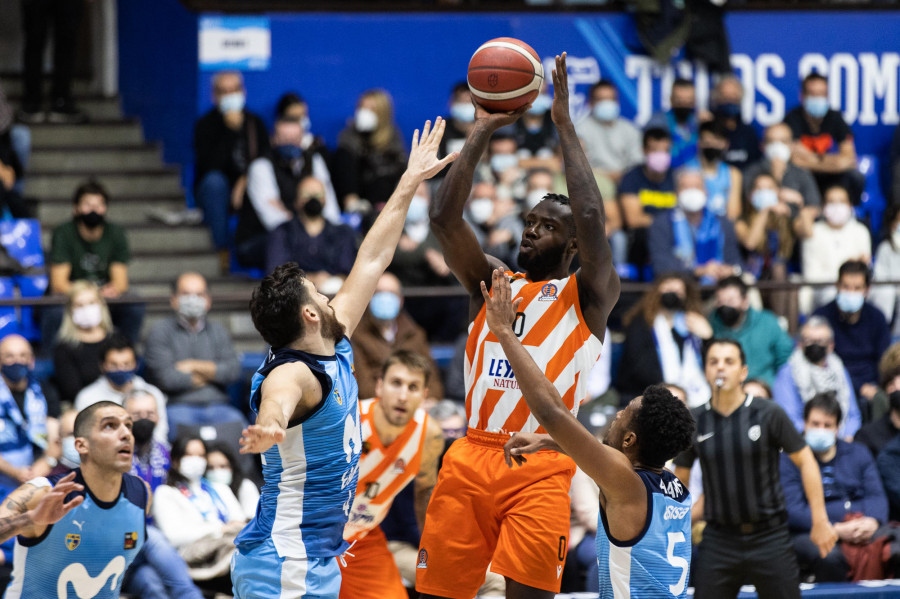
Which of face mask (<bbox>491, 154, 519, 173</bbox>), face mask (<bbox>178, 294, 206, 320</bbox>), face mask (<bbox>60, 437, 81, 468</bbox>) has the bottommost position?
face mask (<bbox>60, 437, 81, 468</bbox>)

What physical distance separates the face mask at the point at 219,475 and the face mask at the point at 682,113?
607cm

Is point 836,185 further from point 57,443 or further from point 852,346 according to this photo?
point 57,443

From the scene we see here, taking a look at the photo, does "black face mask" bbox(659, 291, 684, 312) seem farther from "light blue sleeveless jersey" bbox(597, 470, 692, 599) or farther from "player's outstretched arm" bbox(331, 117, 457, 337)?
"light blue sleeveless jersey" bbox(597, 470, 692, 599)

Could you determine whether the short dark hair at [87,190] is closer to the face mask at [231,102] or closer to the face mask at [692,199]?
the face mask at [231,102]

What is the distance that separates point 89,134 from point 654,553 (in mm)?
9103

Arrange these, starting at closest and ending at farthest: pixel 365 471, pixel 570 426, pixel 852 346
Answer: pixel 570 426 → pixel 365 471 → pixel 852 346

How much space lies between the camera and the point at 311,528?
5082mm

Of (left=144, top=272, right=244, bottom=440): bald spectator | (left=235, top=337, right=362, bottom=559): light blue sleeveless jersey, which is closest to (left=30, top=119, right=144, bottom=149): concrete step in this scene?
(left=144, top=272, right=244, bottom=440): bald spectator

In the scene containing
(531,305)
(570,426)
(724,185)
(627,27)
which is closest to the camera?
(570,426)

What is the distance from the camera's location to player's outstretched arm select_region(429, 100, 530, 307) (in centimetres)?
564

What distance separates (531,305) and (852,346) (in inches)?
219

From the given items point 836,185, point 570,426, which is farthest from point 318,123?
point 570,426

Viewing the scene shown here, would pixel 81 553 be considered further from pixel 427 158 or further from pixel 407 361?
pixel 427 158

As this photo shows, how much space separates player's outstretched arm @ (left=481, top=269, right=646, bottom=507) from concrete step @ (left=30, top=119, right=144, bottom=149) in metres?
8.58
